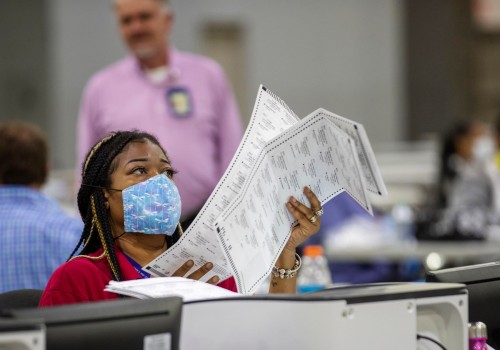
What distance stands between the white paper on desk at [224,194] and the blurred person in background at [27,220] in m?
1.01

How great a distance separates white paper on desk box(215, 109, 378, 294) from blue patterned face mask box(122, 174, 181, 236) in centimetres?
32

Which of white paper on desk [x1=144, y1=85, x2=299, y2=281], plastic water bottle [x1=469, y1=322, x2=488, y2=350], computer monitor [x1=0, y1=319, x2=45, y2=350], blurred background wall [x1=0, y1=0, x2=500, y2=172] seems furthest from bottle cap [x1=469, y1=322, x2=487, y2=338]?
blurred background wall [x1=0, y1=0, x2=500, y2=172]

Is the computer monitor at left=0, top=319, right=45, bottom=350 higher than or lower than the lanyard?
lower

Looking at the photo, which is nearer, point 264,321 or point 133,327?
point 133,327

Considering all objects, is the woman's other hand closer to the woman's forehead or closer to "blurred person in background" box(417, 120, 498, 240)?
the woman's forehead

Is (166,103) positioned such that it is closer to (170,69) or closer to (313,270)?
(170,69)

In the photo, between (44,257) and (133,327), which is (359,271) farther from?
(133,327)

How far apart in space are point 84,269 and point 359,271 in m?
4.80

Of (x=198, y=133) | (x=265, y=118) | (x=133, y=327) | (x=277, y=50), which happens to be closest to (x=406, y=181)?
(x=277, y=50)

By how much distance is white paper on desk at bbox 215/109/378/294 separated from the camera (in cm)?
214

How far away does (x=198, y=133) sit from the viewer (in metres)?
4.24

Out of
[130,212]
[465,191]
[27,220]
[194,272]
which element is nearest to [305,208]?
[194,272]

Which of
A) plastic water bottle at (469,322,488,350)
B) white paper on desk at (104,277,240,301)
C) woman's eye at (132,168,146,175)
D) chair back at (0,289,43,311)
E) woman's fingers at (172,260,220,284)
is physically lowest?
plastic water bottle at (469,322,488,350)

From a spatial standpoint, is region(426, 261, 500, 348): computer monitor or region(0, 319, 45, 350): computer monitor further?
region(426, 261, 500, 348): computer monitor
